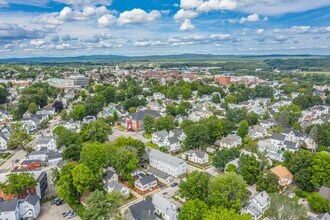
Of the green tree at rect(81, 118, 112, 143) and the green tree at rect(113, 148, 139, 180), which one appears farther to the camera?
the green tree at rect(81, 118, 112, 143)

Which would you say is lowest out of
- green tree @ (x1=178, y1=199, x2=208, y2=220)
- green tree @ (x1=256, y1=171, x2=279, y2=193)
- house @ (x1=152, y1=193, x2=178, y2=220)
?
house @ (x1=152, y1=193, x2=178, y2=220)

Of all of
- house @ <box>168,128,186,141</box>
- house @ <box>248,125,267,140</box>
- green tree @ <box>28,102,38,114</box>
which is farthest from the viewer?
green tree @ <box>28,102,38,114</box>

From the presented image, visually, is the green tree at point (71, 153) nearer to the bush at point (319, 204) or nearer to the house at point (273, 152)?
the house at point (273, 152)

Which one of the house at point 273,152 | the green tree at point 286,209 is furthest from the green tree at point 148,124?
the green tree at point 286,209

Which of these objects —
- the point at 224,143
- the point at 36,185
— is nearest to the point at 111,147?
the point at 36,185

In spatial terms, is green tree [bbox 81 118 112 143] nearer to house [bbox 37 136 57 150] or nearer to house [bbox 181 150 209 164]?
house [bbox 37 136 57 150]

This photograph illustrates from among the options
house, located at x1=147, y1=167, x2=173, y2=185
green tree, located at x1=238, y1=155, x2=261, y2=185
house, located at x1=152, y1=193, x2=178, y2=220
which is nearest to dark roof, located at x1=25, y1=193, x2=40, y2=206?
house, located at x1=152, y1=193, x2=178, y2=220

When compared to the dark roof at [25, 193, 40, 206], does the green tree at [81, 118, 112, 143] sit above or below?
above

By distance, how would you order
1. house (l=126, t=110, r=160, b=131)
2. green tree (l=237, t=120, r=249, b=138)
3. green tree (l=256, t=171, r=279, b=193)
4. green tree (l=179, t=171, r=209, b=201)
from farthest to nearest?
house (l=126, t=110, r=160, b=131) < green tree (l=237, t=120, r=249, b=138) < green tree (l=256, t=171, r=279, b=193) < green tree (l=179, t=171, r=209, b=201)
